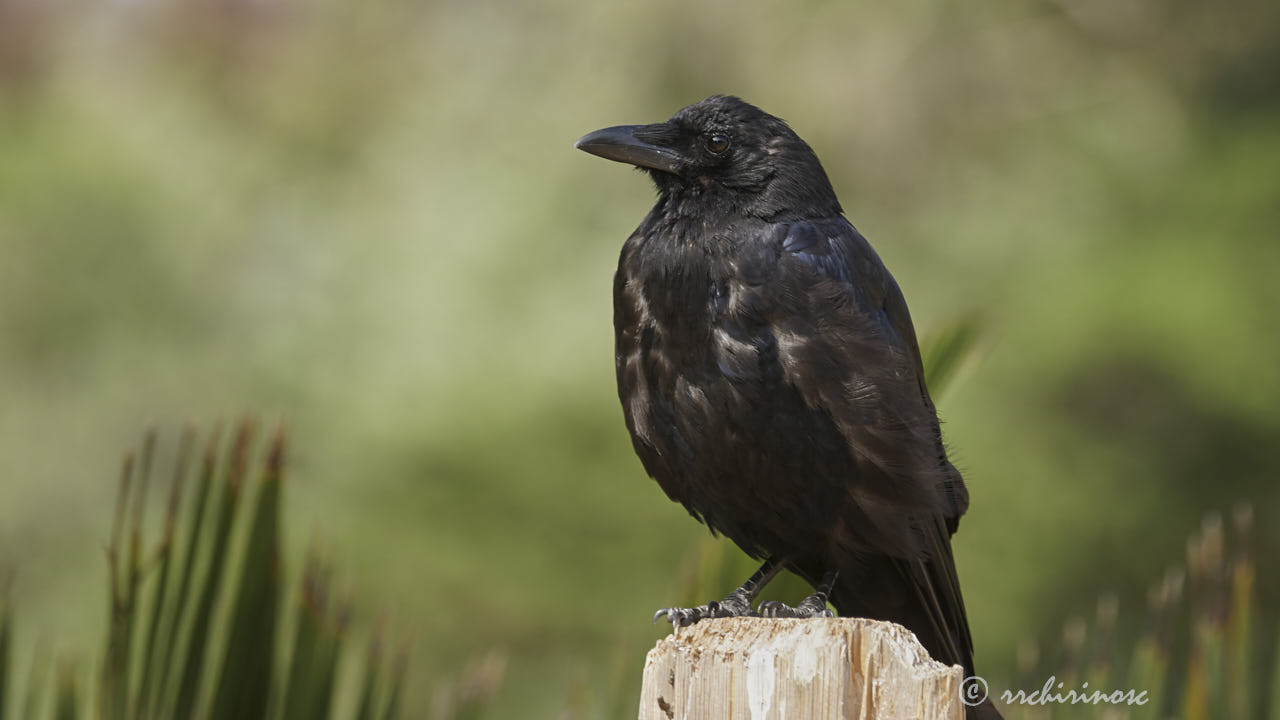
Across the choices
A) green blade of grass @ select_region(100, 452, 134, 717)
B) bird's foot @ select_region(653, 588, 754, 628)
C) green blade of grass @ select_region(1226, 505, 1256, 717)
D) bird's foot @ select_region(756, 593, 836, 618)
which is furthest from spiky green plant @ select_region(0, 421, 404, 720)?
green blade of grass @ select_region(1226, 505, 1256, 717)

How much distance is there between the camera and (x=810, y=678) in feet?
6.48

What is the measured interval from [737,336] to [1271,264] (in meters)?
6.25

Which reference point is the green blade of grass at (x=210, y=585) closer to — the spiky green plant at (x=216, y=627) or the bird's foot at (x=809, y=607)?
the spiky green plant at (x=216, y=627)

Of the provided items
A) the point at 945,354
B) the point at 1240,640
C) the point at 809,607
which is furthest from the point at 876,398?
the point at 1240,640

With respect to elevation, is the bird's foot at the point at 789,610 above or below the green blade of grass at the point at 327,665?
above

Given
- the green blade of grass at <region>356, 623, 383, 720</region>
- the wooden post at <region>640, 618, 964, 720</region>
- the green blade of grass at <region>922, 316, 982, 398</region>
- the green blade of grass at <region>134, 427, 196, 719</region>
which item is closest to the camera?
the wooden post at <region>640, 618, 964, 720</region>

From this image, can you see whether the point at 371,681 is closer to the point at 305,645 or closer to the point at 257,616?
the point at 305,645

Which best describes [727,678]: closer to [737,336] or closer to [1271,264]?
[737,336]

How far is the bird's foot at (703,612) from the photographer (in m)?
2.84

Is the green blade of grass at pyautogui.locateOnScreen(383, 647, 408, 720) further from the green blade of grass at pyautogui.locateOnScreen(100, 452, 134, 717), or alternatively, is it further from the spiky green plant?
the green blade of grass at pyautogui.locateOnScreen(100, 452, 134, 717)

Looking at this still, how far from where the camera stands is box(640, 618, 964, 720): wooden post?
1.96 m

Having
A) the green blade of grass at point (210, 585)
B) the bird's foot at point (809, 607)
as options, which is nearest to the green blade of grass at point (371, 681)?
the green blade of grass at point (210, 585)

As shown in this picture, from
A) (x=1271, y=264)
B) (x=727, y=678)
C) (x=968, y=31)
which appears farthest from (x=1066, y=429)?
(x=727, y=678)

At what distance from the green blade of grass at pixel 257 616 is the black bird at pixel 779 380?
2.92 ft
